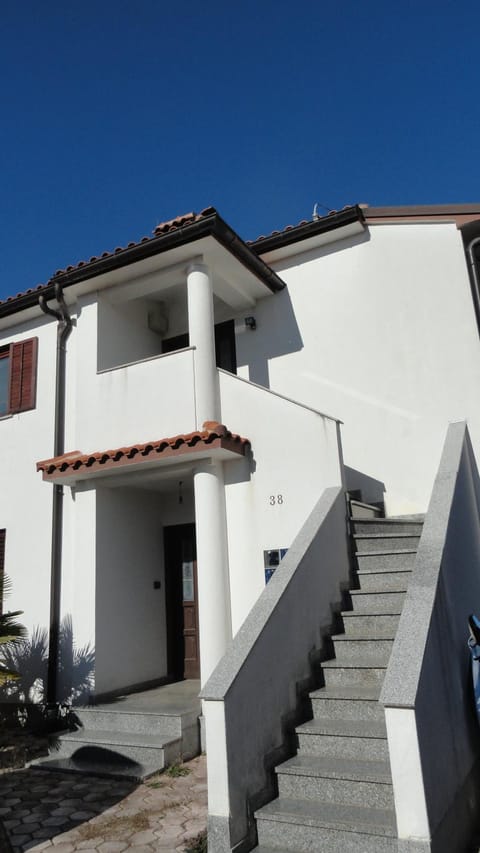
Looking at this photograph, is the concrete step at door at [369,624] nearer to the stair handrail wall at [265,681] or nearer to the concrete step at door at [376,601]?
the concrete step at door at [376,601]

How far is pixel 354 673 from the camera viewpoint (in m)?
5.85

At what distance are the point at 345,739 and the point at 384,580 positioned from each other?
220 cm

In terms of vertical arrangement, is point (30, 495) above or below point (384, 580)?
above

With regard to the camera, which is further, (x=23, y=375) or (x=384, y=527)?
(x=23, y=375)

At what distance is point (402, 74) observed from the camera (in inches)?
Result: 363

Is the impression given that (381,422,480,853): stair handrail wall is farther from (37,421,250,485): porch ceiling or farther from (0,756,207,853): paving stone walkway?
(37,421,250,485): porch ceiling

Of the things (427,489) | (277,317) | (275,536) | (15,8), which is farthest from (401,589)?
(15,8)

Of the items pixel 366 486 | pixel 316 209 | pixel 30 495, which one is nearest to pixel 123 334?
pixel 30 495

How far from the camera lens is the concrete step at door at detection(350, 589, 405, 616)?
6516 millimetres

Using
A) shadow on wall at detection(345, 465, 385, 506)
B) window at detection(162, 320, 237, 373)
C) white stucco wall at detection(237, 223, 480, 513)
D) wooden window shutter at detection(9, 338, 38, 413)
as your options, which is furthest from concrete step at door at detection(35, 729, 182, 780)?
window at detection(162, 320, 237, 373)

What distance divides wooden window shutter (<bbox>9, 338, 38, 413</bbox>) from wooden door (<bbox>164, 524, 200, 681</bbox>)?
12.0 ft

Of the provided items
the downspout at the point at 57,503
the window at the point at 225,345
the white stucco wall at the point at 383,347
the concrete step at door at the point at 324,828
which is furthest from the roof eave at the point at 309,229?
the concrete step at door at the point at 324,828

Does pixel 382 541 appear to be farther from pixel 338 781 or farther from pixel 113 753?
pixel 113 753

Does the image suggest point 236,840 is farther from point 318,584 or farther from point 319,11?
point 319,11
